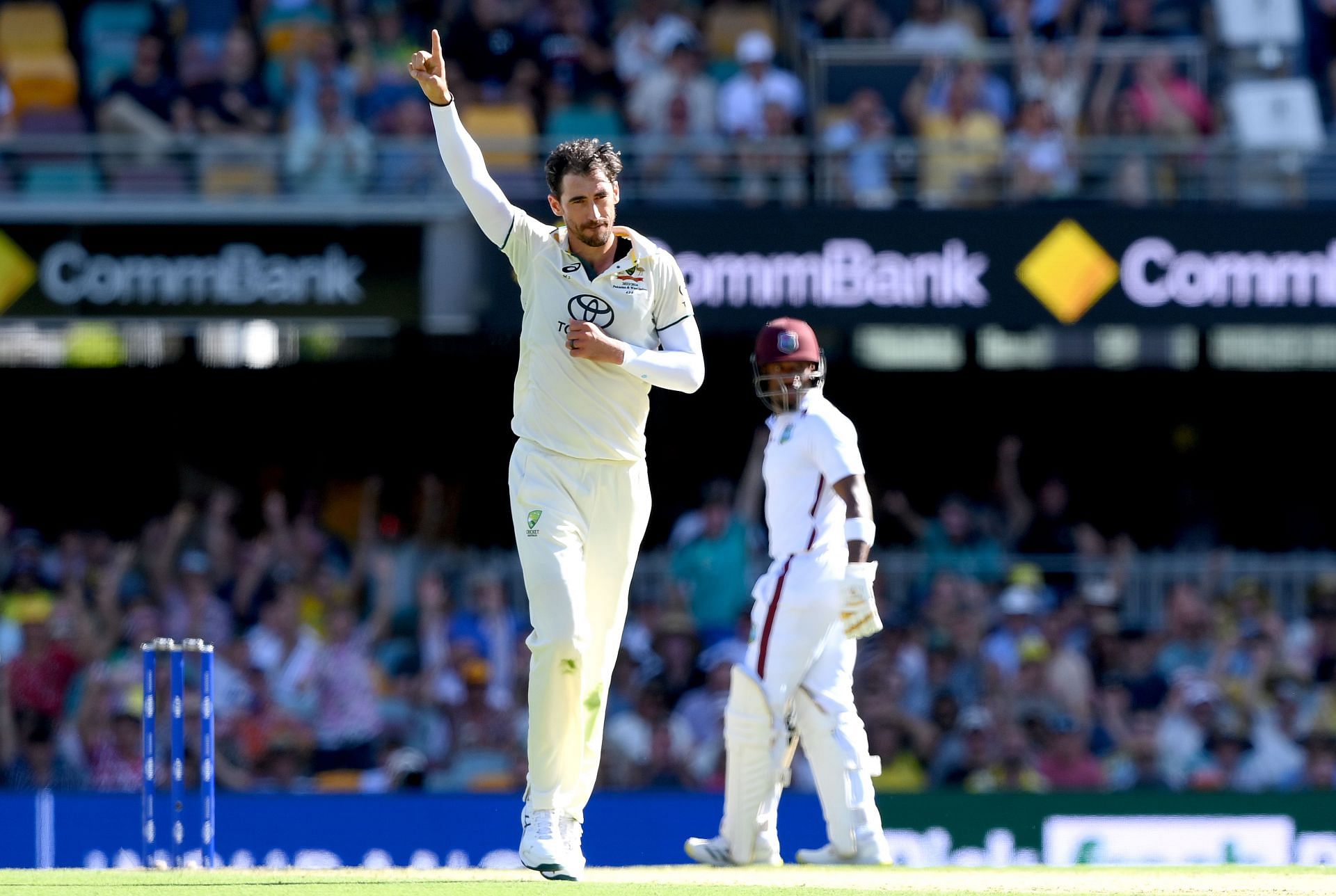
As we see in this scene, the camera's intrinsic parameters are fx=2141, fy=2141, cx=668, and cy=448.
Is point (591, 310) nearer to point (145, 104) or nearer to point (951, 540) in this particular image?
point (951, 540)

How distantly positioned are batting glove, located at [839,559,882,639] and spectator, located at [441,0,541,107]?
7.80 m

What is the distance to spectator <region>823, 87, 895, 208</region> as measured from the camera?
45.2 ft

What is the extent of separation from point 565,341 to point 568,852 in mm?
1553

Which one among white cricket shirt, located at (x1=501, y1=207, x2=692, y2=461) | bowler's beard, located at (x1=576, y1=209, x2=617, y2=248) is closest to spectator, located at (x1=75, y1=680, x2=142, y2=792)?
white cricket shirt, located at (x1=501, y1=207, x2=692, y2=461)

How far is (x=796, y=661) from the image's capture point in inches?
298

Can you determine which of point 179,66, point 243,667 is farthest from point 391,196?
point 243,667

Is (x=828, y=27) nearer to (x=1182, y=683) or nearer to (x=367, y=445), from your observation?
(x=367, y=445)

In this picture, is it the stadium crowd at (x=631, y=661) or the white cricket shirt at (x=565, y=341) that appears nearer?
the white cricket shirt at (x=565, y=341)

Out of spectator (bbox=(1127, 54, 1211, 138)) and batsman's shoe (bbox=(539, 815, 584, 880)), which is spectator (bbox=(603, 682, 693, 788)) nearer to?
spectator (bbox=(1127, 54, 1211, 138))

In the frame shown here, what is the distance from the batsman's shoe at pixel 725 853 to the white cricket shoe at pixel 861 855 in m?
0.12

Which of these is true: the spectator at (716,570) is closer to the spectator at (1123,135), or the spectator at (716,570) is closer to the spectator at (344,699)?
the spectator at (344,699)

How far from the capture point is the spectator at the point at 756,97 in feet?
46.5

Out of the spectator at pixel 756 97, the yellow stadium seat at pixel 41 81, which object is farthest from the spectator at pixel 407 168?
the yellow stadium seat at pixel 41 81

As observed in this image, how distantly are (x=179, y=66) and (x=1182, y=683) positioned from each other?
7.75 meters
